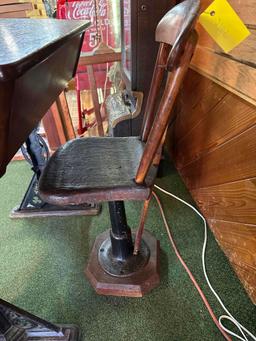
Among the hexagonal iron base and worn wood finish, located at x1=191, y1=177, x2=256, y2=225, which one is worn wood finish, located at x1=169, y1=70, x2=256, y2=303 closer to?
worn wood finish, located at x1=191, y1=177, x2=256, y2=225

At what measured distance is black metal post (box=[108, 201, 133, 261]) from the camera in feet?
3.07

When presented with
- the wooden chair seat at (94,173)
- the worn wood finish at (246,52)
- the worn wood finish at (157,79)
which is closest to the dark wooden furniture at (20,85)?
the wooden chair seat at (94,173)

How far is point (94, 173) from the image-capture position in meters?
0.74

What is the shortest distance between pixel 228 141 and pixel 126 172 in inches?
20.2

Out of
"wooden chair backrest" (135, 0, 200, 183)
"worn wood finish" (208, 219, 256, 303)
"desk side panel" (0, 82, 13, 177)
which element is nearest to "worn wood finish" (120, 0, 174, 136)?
"wooden chair backrest" (135, 0, 200, 183)

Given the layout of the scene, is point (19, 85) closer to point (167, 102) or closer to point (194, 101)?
point (167, 102)

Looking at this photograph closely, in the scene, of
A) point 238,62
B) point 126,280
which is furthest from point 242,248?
point 238,62

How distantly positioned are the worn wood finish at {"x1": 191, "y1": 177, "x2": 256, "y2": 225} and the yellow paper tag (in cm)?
47

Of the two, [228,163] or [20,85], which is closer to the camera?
[20,85]

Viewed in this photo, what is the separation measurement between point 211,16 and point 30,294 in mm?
1278

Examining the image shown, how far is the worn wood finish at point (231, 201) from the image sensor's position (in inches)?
35.6

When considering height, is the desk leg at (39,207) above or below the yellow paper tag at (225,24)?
below

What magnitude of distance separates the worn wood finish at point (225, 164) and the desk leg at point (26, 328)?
737mm

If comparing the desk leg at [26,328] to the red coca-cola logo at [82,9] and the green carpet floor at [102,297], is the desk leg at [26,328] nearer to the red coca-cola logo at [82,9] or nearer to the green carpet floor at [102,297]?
the green carpet floor at [102,297]
